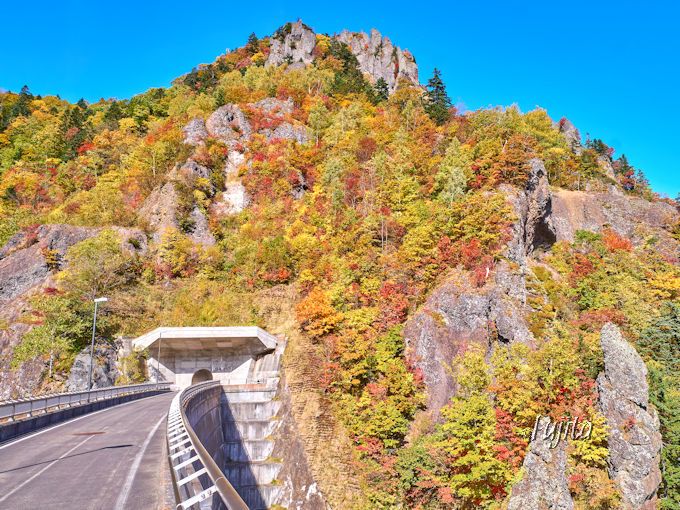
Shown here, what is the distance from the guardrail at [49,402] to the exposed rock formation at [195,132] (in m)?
46.6

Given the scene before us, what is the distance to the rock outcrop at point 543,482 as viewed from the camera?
2392 centimetres

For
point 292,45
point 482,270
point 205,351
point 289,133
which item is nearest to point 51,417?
point 205,351

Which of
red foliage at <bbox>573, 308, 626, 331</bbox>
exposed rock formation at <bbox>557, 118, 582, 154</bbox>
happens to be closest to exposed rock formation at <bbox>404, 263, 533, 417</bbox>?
red foliage at <bbox>573, 308, 626, 331</bbox>

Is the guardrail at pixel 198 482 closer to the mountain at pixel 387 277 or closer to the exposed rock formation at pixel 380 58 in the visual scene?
the mountain at pixel 387 277

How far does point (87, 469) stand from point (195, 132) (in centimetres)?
7004

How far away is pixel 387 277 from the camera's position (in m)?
40.4

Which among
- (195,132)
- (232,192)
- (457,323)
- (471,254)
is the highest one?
(195,132)

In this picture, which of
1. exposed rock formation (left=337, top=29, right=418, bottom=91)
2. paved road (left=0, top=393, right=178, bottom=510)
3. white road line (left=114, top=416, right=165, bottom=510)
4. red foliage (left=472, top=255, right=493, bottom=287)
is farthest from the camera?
exposed rock formation (left=337, top=29, right=418, bottom=91)

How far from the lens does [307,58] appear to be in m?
115

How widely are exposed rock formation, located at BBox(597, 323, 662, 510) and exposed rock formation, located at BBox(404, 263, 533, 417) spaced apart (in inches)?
224

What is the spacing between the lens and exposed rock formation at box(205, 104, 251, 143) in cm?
7519

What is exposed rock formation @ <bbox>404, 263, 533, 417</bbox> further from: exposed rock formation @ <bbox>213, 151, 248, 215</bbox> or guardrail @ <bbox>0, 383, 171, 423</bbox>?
exposed rock formation @ <bbox>213, 151, 248, 215</bbox>

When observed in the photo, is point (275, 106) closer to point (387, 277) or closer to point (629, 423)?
point (387, 277)

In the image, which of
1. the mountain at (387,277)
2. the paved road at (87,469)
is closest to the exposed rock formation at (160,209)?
the mountain at (387,277)
